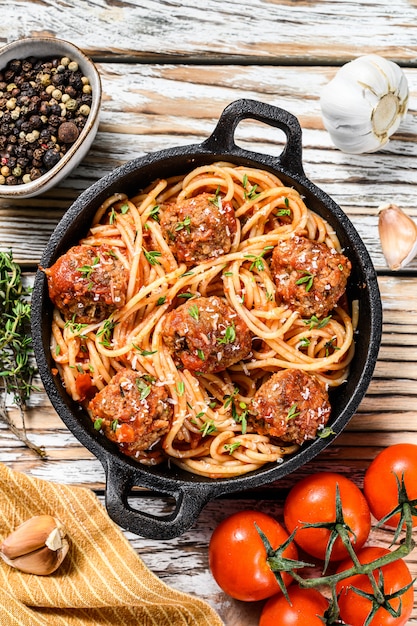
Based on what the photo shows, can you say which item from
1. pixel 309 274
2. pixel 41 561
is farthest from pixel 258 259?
pixel 41 561

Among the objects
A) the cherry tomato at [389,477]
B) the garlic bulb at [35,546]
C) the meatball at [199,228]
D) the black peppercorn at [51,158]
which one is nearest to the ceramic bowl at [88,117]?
the black peppercorn at [51,158]

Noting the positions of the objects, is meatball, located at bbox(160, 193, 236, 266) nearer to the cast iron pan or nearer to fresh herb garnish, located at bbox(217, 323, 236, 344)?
the cast iron pan

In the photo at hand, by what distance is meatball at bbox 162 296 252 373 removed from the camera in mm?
3131

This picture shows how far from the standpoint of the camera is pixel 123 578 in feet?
11.7

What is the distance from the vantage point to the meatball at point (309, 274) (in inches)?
126

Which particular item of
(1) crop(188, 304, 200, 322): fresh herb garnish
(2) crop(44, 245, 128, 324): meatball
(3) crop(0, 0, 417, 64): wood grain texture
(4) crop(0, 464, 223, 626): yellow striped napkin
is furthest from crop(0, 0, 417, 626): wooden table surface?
(1) crop(188, 304, 200, 322): fresh herb garnish

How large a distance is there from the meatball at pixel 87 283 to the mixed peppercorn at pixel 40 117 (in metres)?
0.53

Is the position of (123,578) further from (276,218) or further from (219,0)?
(219,0)

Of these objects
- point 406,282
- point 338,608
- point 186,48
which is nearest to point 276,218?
point 406,282

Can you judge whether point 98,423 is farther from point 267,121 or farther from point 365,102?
point 365,102

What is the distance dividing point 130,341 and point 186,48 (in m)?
1.51

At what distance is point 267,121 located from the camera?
328 cm

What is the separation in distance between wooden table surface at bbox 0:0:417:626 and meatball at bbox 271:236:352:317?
2.04ft

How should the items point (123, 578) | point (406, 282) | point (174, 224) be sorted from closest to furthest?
point (174, 224) → point (123, 578) → point (406, 282)
